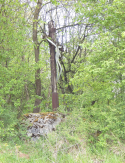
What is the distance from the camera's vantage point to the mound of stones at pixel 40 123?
7355 millimetres

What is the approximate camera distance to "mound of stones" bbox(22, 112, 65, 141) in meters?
7.36

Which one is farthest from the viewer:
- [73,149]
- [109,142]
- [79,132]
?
[79,132]

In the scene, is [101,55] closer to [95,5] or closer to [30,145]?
[95,5]

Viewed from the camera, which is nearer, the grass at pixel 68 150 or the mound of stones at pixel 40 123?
the grass at pixel 68 150

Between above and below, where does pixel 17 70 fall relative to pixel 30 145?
above

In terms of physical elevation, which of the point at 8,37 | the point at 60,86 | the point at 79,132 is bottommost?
the point at 79,132

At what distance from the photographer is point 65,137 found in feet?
18.7

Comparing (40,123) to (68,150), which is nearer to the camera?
(68,150)

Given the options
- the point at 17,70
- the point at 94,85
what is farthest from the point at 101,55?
the point at 17,70

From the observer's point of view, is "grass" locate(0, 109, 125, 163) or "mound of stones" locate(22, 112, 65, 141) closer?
"grass" locate(0, 109, 125, 163)

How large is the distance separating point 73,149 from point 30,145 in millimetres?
2000

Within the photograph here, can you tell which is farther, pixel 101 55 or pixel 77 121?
pixel 77 121

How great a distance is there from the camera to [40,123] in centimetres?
768

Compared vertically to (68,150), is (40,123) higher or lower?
higher
